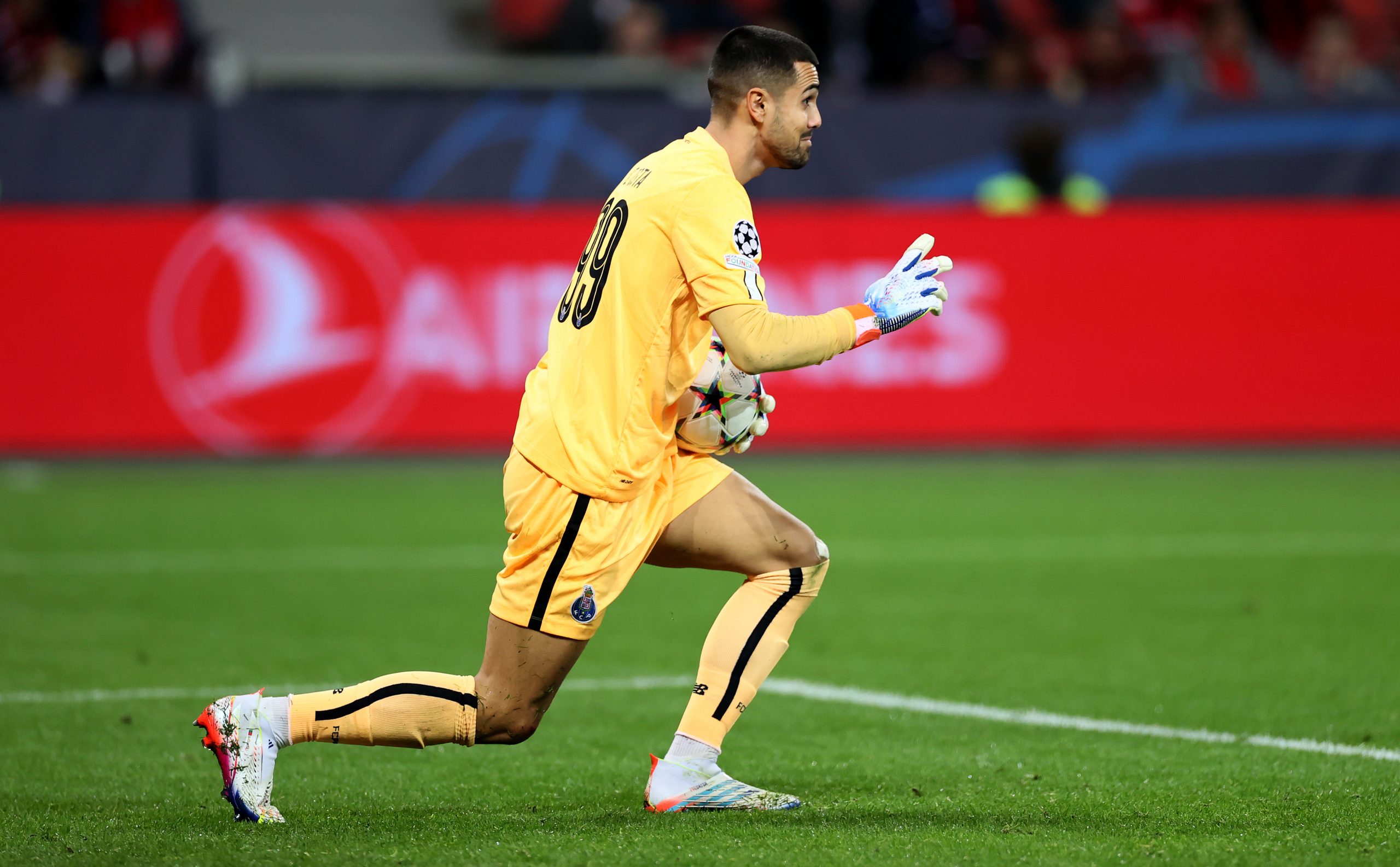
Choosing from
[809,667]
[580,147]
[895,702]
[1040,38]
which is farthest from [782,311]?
[895,702]

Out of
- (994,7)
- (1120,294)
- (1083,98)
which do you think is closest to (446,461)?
(1120,294)

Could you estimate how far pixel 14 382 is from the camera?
13102mm

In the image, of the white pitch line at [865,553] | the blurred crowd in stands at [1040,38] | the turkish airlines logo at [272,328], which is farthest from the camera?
the blurred crowd in stands at [1040,38]

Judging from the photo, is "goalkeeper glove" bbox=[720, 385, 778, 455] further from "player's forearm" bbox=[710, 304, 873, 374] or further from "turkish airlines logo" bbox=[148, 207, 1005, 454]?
"turkish airlines logo" bbox=[148, 207, 1005, 454]

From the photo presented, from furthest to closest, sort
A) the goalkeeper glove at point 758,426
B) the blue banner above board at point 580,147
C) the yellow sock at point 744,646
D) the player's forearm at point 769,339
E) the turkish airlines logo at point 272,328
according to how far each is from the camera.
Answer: the blue banner above board at point 580,147, the turkish airlines logo at point 272,328, the goalkeeper glove at point 758,426, the yellow sock at point 744,646, the player's forearm at point 769,339

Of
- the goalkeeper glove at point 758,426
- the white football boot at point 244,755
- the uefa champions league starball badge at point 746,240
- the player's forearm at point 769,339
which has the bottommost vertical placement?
the white football boot at point 244,755

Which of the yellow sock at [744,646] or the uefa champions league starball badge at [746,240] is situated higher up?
the uefa champions league starball badge at [746,240]

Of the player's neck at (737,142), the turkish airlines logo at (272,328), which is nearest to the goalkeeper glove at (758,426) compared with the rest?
the player's neck at (737,142)

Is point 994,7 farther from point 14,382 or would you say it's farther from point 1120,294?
point 14,382

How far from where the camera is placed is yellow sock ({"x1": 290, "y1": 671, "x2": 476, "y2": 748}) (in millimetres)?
4754

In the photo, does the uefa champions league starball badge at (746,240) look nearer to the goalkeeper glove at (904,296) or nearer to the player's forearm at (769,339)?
the player's forearm at (769,339)

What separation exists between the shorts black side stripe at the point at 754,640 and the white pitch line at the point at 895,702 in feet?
4.31

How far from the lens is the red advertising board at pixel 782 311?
13164 mm

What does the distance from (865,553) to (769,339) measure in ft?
18.1
